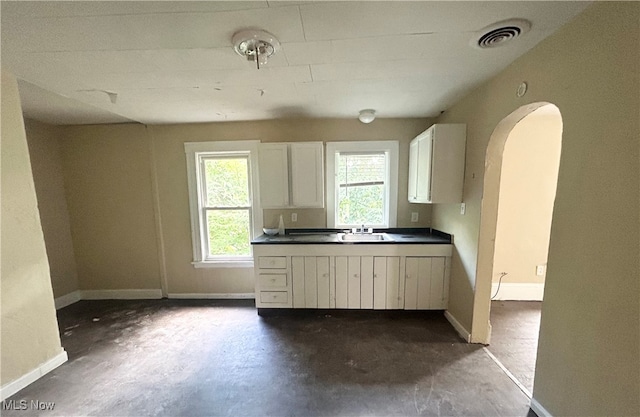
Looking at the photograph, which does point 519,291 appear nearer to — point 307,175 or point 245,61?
point 307,175

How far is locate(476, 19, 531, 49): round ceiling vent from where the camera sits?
125 cm

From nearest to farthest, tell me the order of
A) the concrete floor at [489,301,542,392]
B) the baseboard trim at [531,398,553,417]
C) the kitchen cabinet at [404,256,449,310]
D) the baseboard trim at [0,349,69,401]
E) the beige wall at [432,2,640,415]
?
1. the beige wall at [432,2,640,415]
2. the baseboard trim at [531,398,553,417]
3. the baseboard trim at [0,349,69,401]
4. the concrete floor at [489,301,542,392]
5. the kitchen cabinet at [404,256,449,310]

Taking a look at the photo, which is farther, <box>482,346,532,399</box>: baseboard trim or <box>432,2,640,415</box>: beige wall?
<box>482,346,532,399</box>: baseboard trim

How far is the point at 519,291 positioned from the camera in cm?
300

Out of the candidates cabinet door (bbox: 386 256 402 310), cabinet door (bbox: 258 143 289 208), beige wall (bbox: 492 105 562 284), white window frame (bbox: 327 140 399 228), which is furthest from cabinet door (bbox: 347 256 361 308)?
beige wall (bbox: 492 105 562 284)

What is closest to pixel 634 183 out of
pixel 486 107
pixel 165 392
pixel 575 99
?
pixel 575 99

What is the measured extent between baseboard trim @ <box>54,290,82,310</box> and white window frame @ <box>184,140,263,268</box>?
5.67ft

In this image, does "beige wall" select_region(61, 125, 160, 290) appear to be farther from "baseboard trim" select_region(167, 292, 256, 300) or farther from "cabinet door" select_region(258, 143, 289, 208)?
"cabinet door" select_region(258, 143, 289, 208)

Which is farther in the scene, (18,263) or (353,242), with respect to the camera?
(353,242)

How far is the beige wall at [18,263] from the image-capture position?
1704 millimetres

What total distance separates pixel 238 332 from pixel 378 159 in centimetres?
269

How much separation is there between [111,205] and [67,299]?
1408 mm

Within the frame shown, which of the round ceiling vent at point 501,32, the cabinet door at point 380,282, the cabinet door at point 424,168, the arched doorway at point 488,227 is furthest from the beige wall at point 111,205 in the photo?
the arched doorway at point 488,227

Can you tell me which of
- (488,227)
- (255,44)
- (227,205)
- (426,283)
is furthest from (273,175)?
(488,227)
